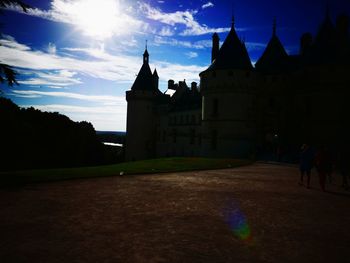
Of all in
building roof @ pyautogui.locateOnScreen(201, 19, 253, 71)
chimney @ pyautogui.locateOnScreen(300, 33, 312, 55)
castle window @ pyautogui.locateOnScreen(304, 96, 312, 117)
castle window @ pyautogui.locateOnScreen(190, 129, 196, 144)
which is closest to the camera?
castle window @ pyautogui.locateOnScreen(304, 96, 312, 117)

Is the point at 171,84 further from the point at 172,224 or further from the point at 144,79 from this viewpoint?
the point at 172,224

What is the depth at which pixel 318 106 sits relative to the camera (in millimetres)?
29656

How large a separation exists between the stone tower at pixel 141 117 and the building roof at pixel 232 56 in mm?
22175

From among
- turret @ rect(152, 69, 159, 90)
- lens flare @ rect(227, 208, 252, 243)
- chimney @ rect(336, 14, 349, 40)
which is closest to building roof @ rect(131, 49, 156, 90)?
turret @ rect(152, 69, 159, 90)

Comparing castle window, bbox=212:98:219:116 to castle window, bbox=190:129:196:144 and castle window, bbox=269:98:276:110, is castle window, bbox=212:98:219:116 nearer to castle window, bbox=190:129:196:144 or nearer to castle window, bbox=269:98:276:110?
castle window, bbox=269:98:276:110

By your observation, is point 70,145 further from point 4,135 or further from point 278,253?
point 278,253

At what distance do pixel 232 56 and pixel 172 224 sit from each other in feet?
97.0

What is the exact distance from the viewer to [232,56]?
33.1 m

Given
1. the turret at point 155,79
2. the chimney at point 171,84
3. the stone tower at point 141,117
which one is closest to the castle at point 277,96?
the stone tower at point 141,117

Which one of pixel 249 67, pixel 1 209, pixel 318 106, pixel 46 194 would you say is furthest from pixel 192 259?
pixel 249 67

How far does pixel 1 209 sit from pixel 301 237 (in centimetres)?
756

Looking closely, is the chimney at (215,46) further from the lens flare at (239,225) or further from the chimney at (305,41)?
the lens flare at (239,225)

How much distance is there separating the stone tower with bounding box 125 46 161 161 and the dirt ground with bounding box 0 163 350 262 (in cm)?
4240

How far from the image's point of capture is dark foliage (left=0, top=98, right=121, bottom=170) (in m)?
28.4
